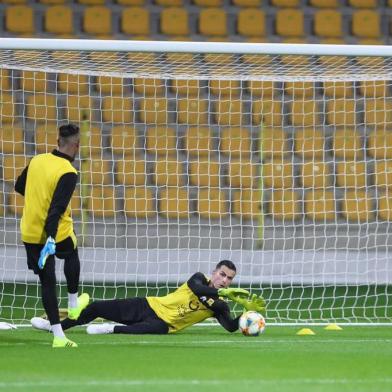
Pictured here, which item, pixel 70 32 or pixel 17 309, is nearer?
pixel 17 309

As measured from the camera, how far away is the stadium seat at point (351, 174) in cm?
1234

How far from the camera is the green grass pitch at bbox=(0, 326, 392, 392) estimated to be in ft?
17.9

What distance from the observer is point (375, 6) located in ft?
46.3

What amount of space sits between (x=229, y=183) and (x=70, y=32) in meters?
2.81

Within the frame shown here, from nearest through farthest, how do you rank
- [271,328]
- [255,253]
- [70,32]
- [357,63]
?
[271,328]
[357,63]
[255,253]
[70,32]

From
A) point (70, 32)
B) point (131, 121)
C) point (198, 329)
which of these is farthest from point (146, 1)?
point (198, 329)

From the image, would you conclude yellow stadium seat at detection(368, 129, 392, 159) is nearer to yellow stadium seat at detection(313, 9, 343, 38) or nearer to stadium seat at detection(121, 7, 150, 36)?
yellow stadium seat at detection(313, 9, 343, 38)

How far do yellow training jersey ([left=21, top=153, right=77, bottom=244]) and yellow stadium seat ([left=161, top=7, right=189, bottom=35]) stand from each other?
6322 mm

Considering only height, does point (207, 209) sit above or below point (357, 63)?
below

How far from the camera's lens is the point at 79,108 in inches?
479

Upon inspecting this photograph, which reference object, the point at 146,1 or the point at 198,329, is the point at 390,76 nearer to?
the point at 198,329

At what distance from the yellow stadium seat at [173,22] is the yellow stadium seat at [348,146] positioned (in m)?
2.41

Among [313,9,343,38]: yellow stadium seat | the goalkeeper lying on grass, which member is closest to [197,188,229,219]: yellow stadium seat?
A: [313,9,343,38]: yellow stadium seat

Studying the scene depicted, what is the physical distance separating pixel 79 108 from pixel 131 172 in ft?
2.81
